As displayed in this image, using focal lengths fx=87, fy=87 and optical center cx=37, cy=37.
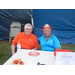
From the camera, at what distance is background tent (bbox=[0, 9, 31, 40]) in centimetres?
409

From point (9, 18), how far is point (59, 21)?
2.41 metres

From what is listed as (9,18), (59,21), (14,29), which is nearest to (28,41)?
(59,21)

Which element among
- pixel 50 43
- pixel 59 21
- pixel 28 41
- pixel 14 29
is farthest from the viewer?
pixel 14 29

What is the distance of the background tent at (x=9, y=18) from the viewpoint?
Result: 4.09 m

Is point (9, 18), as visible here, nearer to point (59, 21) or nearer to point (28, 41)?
point (59, 21)

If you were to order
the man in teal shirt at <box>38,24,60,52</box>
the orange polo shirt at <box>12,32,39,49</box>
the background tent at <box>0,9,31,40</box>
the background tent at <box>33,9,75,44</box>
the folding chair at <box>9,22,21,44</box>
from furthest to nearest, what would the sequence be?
the folding chair at <box>9,22,21,44</box> → the background tent at <box>0,9,31,40</box> → the background tent at <box>33,9,75,44</box> → the orange polo shirt at <box>12,32,39,49</box> → the man in teal shirt at <box>38,24,60,52</box>

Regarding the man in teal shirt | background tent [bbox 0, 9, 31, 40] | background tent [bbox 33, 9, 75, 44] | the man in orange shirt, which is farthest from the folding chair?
the man in teal shirt

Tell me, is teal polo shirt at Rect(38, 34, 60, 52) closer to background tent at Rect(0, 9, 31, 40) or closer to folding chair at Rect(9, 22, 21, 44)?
background tent at Rect(0, 9, 31, 40)

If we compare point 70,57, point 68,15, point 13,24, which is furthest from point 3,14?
point 70,57

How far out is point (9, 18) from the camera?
14.1 ft

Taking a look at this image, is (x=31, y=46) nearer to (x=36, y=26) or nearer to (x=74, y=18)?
(x=36, y=26)

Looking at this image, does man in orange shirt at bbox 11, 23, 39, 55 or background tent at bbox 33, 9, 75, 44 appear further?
background tent at bbox 33, 9, 75, 44

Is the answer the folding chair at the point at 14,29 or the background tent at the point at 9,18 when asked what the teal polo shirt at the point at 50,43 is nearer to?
the background tent at the point at 9,18

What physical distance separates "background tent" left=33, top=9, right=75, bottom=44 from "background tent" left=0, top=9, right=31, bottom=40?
52cm
